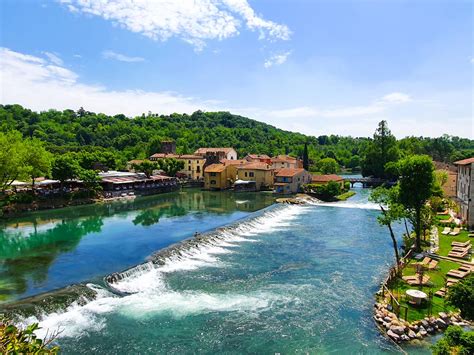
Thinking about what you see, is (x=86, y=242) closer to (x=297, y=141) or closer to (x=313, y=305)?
(x=313, y=305)

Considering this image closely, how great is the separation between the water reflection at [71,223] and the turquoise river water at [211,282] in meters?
0.15

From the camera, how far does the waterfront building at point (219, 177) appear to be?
63469 mm

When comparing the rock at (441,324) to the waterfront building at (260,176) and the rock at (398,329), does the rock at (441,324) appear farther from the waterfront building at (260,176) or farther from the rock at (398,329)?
the waterfront building at (260,176)

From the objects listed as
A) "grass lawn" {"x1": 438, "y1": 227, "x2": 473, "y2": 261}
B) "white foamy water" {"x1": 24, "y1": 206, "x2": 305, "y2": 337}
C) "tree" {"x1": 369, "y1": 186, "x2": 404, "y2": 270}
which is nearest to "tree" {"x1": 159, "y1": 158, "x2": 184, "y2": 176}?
"white foamy water" {"x1": 24, "y1": 206, "x2": 305, "y2": 337}

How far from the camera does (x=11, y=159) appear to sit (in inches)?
1404

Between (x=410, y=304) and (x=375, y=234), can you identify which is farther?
(x=375, y=234)

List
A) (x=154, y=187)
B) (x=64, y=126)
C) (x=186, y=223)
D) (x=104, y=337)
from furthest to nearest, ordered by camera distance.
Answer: (x=64, y=126)
(x=154, y=187)
(x=186, y=223)
(x=104, y=337)

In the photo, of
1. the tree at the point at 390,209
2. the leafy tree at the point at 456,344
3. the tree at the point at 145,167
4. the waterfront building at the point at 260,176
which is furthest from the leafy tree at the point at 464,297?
the tree at the point at 145,167

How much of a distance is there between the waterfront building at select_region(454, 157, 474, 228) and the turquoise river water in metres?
6.40

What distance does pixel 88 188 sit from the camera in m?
47.2

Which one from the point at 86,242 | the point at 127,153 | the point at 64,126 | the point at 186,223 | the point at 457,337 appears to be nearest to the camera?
the point at 457,337

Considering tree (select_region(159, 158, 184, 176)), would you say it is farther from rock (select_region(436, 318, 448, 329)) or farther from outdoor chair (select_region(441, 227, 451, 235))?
rock (select_region(436, 318, 448, 329))

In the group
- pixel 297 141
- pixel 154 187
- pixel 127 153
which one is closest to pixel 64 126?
pixel 127 153

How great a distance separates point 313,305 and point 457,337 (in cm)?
734
